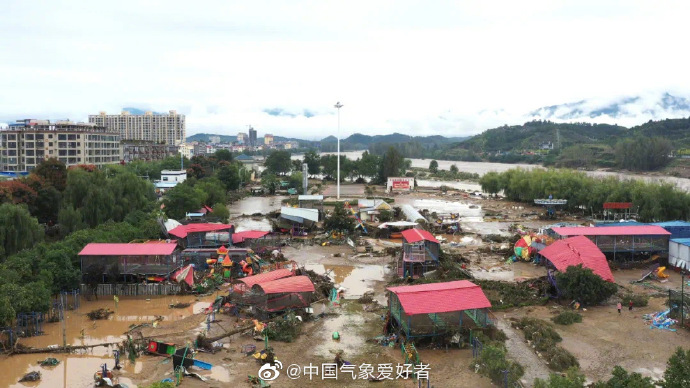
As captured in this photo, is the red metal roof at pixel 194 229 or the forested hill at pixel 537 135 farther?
the forested hill at pixel 537 135

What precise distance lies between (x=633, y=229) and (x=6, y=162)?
211ft

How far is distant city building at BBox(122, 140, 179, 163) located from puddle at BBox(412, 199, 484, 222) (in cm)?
5155

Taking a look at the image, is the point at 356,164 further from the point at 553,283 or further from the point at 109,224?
the point at 553,283

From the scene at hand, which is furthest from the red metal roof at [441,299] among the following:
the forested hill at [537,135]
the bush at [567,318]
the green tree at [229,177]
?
the forested hill at [537,135]

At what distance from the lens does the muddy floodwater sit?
42.8ft

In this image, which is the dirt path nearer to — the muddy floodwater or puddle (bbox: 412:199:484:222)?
the muddy floodwater

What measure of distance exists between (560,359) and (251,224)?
28.8 meters

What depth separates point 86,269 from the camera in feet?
65.9

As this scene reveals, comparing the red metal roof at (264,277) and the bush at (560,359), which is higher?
the red metal roof at (264,277)

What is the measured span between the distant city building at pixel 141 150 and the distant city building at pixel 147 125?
4844cm

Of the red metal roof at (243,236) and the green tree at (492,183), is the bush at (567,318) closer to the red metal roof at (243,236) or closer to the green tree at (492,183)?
the red metal roof at (243,236)

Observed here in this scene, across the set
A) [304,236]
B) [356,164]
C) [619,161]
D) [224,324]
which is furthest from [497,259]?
[619,161]

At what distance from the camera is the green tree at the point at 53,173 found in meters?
35.0

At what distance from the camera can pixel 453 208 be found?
49.7 m
